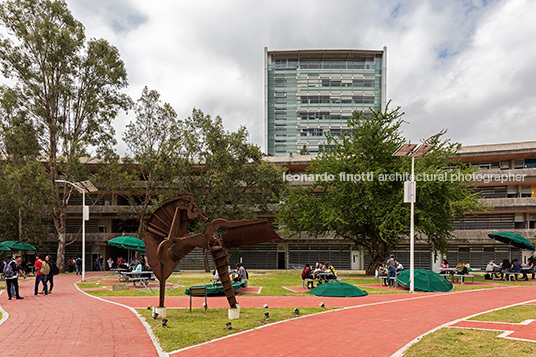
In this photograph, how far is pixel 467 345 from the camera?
8.71 metres

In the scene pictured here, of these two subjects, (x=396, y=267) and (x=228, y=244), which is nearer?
(x=228, y=244)

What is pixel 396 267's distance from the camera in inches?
882

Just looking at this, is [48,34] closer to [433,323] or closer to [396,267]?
[396,267]

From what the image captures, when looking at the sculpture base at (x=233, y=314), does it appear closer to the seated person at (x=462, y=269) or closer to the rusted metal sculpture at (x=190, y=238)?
the rusted metal sculpture at (x=190, y=238)

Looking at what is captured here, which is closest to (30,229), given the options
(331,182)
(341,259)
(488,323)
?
(331,182)

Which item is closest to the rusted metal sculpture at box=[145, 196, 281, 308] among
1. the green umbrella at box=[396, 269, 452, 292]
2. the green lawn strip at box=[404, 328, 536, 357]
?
the green lawn strip at box=[404, 328, 536, 357]

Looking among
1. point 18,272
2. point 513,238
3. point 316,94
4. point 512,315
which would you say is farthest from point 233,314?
point 316,94

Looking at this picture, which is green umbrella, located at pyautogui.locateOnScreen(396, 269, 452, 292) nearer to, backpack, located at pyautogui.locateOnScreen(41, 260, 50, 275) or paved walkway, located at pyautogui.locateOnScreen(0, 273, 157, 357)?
paved walkway, located at pyautogui.locateOnScreen(0, 273, 157, 357)

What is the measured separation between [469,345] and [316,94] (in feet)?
255

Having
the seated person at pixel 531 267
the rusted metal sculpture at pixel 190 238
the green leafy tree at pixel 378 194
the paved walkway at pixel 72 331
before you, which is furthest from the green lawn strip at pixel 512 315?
the seated person at pixel 531 267

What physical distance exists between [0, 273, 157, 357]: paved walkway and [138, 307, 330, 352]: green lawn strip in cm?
42

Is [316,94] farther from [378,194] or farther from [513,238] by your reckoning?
[513,238]

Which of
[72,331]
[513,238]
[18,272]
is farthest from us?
[513,238]

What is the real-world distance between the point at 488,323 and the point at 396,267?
11.4m
